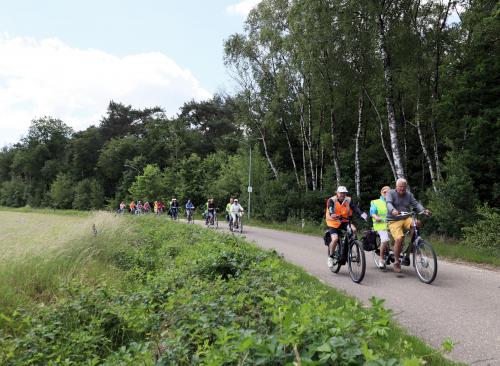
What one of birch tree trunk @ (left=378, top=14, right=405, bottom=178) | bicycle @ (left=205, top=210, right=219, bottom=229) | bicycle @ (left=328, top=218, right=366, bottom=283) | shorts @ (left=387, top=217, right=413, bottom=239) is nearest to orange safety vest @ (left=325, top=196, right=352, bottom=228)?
bicycle @ (left=328, top=218, right=366, bottom=283)

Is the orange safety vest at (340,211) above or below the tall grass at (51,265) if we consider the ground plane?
above

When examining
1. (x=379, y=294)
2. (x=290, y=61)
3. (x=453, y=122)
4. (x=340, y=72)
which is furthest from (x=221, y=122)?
(x=379, y=294)

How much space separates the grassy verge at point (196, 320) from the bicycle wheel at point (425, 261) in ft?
7.05

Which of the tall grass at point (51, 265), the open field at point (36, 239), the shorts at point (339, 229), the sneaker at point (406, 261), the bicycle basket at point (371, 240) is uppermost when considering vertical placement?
the shorts at point (339, 229)

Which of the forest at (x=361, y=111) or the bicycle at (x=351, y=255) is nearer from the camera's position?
the bicycle at (x=351, y=255)

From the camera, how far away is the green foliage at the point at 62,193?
7931 centimetres

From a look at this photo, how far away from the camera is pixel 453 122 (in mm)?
18266

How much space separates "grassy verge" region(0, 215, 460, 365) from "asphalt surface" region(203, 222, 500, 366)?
512 millimetres

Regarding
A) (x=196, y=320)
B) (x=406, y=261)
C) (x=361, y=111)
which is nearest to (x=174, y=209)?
(x=361, y=111)

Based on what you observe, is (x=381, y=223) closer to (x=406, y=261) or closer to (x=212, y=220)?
(x=406, y=261)

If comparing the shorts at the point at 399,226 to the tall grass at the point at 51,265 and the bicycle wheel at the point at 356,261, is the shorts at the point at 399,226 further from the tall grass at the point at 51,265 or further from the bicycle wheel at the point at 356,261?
the tall grass at the point at 51,265

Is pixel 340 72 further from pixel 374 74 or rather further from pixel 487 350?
pixel 487 350

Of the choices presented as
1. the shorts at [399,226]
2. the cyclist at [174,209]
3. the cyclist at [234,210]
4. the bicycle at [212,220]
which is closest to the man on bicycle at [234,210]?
the cyclist at [234,210]

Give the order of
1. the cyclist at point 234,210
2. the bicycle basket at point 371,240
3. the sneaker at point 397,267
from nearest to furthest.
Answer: the sneaker at point 397,267 < the bicycle basket at point 371,240 < the cyclist at point 234,210
